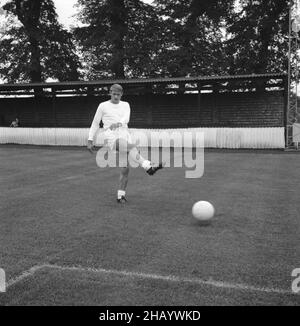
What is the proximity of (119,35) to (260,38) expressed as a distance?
12536 mm

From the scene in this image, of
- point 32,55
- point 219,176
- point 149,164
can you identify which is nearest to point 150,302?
point 149,164

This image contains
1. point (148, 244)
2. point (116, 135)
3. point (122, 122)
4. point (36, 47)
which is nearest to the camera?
point (148, 244)

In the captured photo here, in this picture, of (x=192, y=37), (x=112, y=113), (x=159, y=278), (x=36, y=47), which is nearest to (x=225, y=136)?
(x=192, y=37)

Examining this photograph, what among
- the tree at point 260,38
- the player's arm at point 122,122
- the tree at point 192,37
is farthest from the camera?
the tree at point 192,37

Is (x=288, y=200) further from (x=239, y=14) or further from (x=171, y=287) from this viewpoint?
(x=239, y=14)

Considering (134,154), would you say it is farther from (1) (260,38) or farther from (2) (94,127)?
(1) (260,38)

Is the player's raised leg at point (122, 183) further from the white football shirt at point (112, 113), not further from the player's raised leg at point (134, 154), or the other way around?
the white football shirt at point (112, 113)

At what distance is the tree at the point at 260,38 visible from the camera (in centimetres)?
3584

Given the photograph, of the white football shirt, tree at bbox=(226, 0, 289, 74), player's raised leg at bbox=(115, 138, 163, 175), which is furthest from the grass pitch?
tree at bbox=(226, 0, 289, 74)

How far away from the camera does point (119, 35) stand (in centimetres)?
3841

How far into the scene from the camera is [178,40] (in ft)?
123

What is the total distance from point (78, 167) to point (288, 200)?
27.4 feet

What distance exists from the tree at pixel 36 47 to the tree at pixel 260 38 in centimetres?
1631

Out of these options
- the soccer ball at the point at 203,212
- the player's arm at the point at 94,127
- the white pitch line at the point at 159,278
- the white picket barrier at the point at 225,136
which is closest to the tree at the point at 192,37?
the white picket barrier at the point at 225,136
